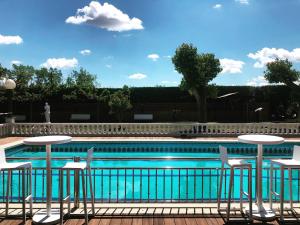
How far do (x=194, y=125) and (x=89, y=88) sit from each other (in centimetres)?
1316

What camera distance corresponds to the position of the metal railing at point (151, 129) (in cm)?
1525

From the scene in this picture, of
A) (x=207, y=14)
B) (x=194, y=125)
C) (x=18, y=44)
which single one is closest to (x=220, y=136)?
(x=194, y=125)

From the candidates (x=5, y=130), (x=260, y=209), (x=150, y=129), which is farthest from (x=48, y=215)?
(x=5, y=130)

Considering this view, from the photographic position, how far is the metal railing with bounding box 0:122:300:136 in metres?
15.2

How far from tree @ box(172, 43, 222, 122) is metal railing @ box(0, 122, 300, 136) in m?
4.24

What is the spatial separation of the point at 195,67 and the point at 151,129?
18.0 feet

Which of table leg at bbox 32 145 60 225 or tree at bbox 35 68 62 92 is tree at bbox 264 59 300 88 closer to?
table leg at bbox 32 145 60 225

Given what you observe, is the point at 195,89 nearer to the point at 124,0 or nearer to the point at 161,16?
the point at 161,16

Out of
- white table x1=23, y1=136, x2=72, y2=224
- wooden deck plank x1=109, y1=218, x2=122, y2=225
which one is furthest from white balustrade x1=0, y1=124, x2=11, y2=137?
wooden deck plank x1=109, y1=218, x2=122, y2=225

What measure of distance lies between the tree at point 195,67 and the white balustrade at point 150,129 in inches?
167

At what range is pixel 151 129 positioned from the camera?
611 inches

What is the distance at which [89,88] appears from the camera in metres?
25.9

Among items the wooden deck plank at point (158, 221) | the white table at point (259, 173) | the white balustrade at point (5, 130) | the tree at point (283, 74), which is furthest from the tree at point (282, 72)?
the wooden deck plank at point (158, 221)

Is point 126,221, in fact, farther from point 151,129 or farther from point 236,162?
point 151,129
